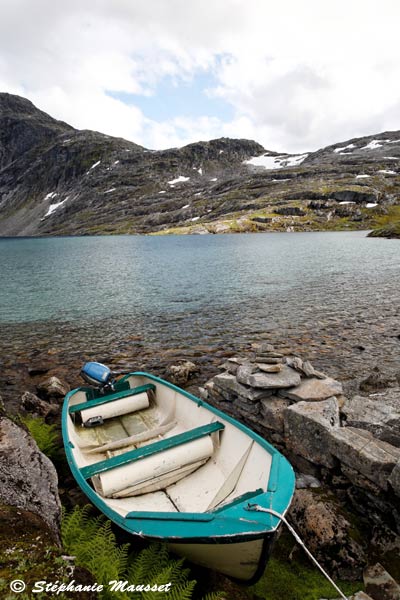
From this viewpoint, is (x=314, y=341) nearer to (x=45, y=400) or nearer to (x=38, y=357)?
(x=45, y=400)

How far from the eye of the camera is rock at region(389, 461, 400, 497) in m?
7.01

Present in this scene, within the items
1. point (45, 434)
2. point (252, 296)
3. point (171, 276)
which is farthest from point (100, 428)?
point (171, 276)

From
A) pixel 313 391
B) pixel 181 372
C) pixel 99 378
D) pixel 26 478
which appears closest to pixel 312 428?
pixel 313 391

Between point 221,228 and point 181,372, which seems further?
point 221,228

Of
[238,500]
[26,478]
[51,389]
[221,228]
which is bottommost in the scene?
[51,389]

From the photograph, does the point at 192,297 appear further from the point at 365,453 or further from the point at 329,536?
the point at 329,536

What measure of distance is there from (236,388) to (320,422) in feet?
12.4

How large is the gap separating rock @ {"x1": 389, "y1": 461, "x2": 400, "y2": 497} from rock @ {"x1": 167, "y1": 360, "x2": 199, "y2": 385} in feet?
37.7

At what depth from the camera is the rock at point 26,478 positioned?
5609 mm

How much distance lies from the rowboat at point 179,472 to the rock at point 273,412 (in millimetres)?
1980

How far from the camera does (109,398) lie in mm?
13055

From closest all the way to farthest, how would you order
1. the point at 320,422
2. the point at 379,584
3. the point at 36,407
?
the point at 379,584
the point at 320,422
the point at 36,407

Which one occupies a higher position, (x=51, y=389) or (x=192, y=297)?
(x=192, y=297)

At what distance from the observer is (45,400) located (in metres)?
16.8
